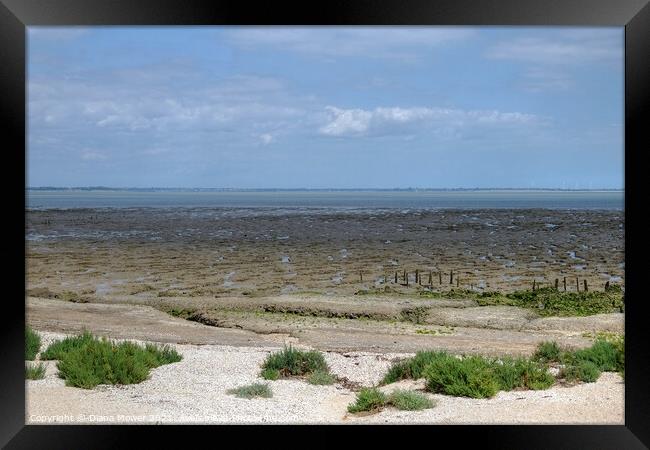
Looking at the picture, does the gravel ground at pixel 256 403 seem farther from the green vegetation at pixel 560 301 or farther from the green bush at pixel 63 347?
the green vegetation at pixel 560 301

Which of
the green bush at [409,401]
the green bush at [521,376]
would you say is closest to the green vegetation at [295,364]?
the green bush at [409,401]

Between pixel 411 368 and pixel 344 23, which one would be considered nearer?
pixel 344 23

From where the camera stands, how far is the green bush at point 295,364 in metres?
6.08

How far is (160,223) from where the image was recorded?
33.7m

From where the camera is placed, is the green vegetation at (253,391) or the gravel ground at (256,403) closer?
the gravel ground at (256,403)

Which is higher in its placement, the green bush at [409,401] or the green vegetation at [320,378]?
the green bush at [409,401]

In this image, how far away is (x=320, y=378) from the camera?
5867 millimetres

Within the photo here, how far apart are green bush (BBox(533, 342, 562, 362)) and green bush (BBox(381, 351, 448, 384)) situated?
0.97m

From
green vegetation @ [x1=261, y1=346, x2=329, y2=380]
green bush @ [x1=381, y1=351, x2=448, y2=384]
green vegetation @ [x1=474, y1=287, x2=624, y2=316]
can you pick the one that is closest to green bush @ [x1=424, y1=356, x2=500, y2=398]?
green bush @ [x1=381, y1=351, x2=448, y2=384]

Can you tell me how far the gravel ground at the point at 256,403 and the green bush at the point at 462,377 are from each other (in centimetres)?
10

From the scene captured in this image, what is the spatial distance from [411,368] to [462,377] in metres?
0.73

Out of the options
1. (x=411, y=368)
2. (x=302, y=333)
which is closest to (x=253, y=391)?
(x=411, y=368)

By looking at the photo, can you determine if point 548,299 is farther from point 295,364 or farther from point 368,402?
point 368,402

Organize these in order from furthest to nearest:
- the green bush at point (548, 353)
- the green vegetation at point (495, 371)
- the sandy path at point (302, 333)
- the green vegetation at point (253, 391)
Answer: the sandy path at point (302, 333) → the green bush at point (548, 353) → the green vegetation at point (253, 391) → the green vegetation at point (495, 371)
